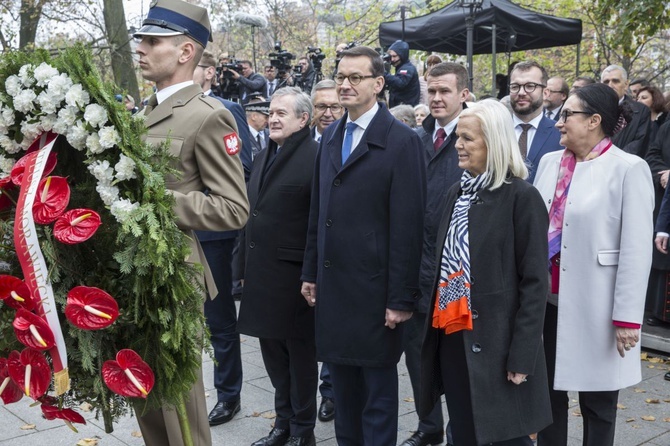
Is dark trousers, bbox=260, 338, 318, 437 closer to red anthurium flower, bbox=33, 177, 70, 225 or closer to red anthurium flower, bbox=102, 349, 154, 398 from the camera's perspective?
red anthurium flower, bbox=102, 349, 154, 398

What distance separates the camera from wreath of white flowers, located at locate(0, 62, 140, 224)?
109 inches

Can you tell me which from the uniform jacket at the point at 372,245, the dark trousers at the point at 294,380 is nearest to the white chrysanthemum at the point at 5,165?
the uniform jacket at the point at 372,245

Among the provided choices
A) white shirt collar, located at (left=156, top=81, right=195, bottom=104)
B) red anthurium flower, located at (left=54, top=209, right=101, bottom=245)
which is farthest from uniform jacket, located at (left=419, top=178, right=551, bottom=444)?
red anthurium flower, located at (left=54, top=209, right=101, bottom=245)

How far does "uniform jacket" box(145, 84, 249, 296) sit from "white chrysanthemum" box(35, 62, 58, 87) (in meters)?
0.51

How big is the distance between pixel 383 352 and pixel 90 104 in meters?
1.99

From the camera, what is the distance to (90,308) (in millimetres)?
2699

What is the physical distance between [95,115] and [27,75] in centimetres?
37

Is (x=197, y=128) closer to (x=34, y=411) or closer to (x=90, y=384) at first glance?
(x=90, y=384)

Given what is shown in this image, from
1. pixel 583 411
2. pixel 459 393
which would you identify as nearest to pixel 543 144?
pixel 583 411

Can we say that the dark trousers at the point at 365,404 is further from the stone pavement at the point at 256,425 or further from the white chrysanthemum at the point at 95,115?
the white chrysanthemum at the point at 95,115

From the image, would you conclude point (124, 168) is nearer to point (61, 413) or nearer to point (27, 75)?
point (27, 75)

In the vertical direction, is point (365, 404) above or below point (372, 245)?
below

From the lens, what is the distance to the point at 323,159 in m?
4.41

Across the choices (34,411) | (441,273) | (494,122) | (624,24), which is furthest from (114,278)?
(624,24)
